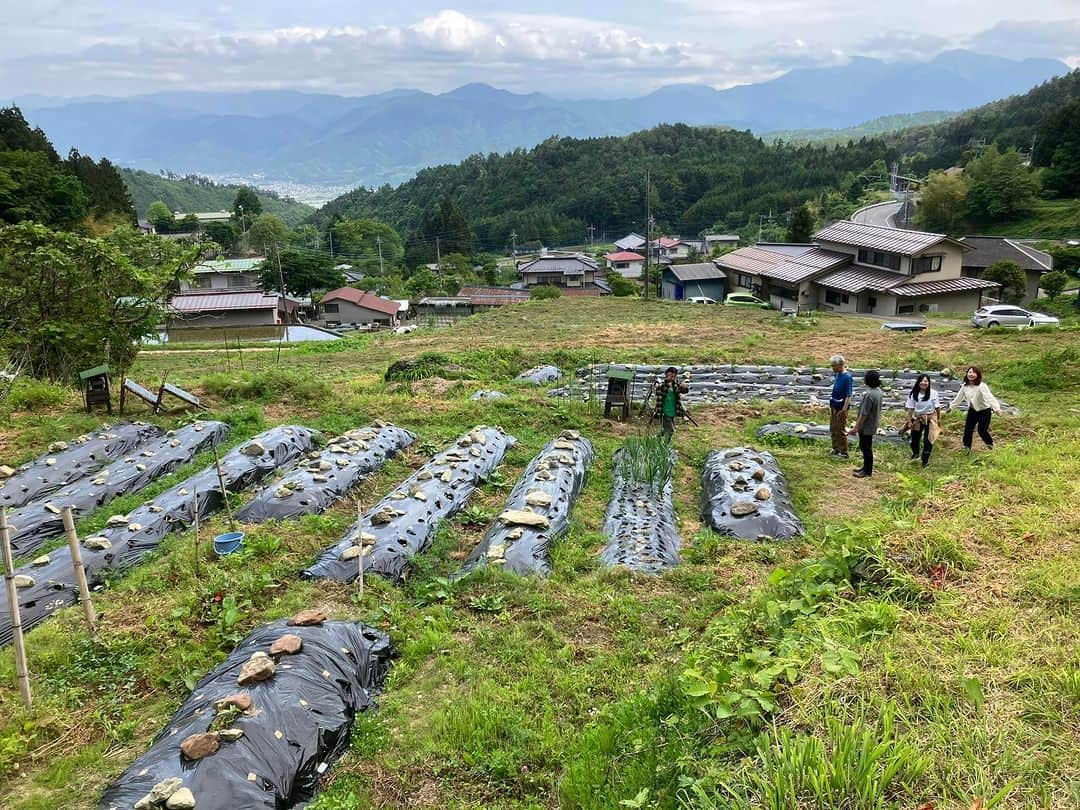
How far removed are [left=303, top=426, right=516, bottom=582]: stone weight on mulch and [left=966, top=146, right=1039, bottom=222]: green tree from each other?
52673 mm

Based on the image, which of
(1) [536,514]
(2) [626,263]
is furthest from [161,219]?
(1) [536,514]

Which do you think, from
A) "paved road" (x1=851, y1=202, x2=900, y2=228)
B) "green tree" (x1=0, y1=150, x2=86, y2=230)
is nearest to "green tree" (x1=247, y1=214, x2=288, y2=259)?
"green tree" (x1=0, y1=150, x2=86, y2=230)

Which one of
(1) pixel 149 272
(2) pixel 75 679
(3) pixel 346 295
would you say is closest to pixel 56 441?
(1) pixel 149 272

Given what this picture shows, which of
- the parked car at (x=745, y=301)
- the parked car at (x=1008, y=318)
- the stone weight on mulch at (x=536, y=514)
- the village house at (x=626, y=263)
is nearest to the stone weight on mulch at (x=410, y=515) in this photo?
the stone weight on mulch at (x=536, y=514)

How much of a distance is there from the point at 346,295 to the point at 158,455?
40987 millimetres

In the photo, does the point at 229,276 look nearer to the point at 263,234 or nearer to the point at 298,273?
the point at 298,273

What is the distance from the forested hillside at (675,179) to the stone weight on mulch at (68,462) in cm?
6493

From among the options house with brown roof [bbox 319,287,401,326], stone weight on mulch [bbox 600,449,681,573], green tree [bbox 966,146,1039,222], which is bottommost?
house with brown roof [bbox 319,287,401,326]

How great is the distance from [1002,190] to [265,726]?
58.3m

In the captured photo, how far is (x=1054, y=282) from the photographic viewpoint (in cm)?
3209

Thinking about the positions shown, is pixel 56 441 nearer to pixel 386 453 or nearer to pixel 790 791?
pixel 386 453

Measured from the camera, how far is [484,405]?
1295 cm

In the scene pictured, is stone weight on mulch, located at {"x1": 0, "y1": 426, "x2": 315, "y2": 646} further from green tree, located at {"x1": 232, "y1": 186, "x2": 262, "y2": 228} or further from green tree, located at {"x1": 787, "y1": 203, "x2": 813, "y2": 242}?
green tree, located at {"x1": 232, "y1": 186, "x2": 262, "y2": 228}

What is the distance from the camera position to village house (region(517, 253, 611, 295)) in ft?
198
